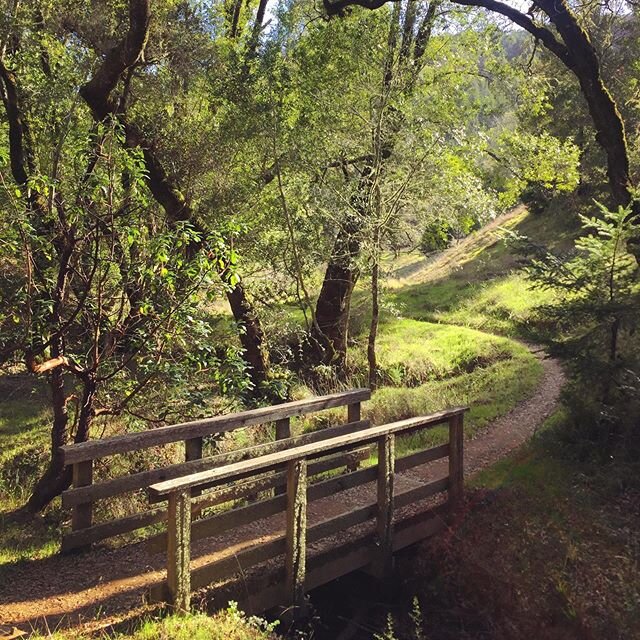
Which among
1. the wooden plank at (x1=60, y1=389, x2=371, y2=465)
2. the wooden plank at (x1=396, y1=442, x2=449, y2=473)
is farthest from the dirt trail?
the wooden plank at (x1=60, y1=389, x2=371, y2=465)

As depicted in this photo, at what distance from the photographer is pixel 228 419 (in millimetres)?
6961

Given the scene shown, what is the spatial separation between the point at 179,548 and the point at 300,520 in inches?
52.1

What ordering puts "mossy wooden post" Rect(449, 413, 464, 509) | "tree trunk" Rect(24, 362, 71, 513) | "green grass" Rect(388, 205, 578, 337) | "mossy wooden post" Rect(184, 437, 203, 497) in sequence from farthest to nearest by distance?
"green grass" Rect(388, 205, 578, 337) < "mossy wooden post" Rect(449, 413, 464, 509) < "tree trunk" Rect(24, 362, 71, 513) < "mossy wooden post" Rect(184, 437, 203, 497)

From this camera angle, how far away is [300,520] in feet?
18.9

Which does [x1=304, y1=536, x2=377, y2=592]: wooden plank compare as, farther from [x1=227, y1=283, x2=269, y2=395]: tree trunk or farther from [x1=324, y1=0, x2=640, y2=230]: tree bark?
[x1=324, y1=0, x2=640, y2=230]: tree bark

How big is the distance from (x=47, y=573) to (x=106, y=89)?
6.97m

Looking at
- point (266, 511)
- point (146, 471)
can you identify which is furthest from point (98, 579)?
point (266, 511)

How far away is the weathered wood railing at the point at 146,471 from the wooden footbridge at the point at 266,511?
0.4 inches

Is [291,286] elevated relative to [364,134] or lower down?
lower down

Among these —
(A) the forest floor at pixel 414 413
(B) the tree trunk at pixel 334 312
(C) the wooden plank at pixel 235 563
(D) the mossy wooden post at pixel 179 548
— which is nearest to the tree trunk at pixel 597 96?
(A) the forest floor at pixel 414 413

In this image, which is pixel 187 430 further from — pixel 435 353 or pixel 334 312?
pixel 435 353

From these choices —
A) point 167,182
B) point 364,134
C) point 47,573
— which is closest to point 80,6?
point 167,182

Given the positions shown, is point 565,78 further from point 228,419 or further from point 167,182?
point 228,419

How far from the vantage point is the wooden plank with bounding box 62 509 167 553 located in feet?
19.7
